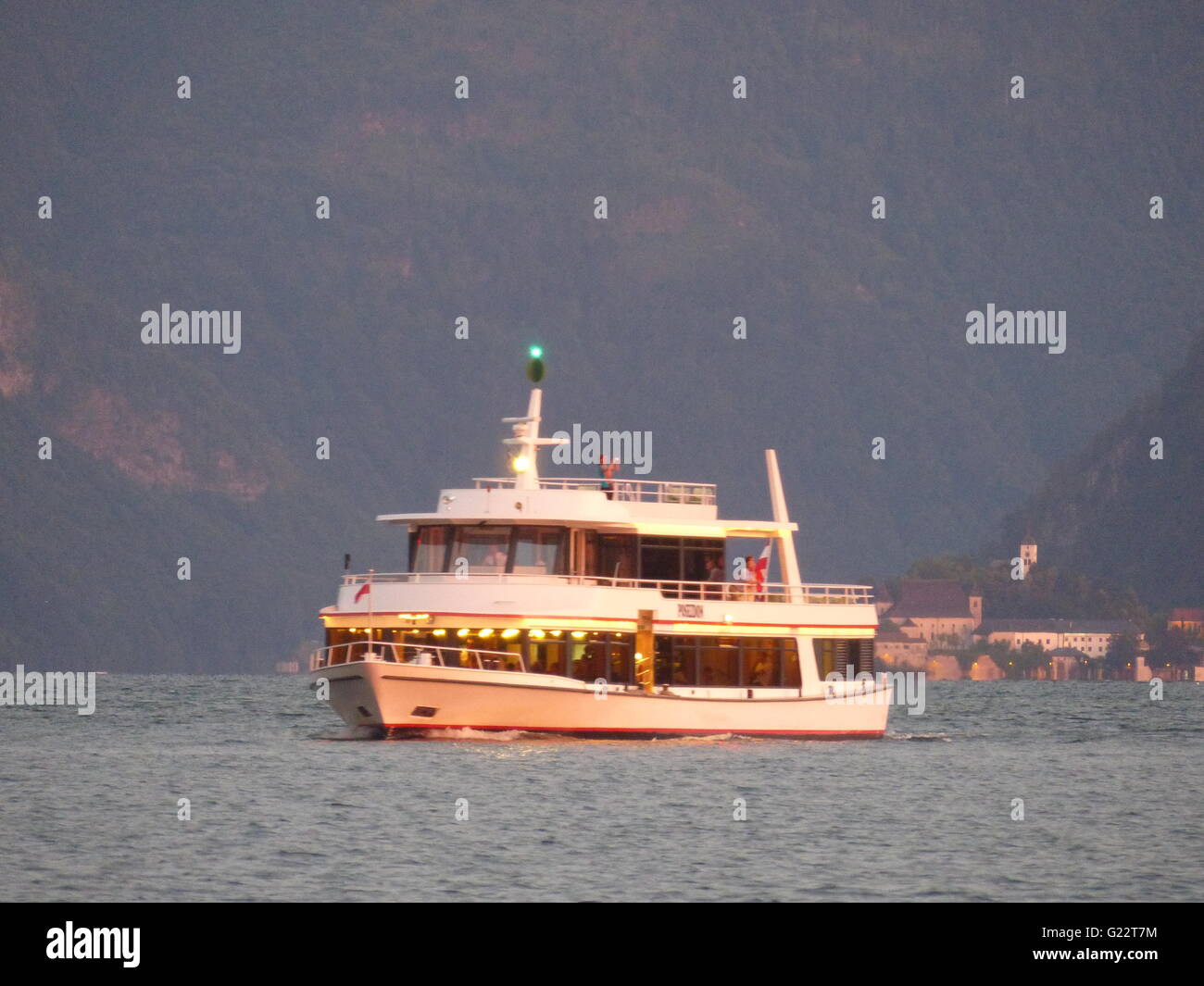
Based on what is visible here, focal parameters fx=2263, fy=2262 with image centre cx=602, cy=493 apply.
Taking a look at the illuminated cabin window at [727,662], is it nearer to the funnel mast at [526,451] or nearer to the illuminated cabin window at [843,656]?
the illuminated cabin window at [843,656]

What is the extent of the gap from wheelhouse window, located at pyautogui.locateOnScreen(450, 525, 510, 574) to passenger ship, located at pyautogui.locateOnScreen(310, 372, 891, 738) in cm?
4

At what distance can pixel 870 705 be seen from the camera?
68625 millimetres

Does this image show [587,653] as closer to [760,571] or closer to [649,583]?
[649,583]

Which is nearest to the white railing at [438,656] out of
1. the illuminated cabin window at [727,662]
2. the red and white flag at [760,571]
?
the illuminated cabin window at [727,662]

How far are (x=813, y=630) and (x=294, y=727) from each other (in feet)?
74.2

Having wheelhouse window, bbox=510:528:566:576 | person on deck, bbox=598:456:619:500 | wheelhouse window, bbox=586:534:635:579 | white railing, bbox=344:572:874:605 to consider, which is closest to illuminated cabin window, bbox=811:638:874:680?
white railing, bbox=344:572:874:605

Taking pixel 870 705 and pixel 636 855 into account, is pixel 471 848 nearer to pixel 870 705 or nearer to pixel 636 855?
pixel 636 855

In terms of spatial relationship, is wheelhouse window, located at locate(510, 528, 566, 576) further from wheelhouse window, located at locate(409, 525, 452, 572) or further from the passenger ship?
wheelhouse window, located at locate(409, 525, 452, 572)

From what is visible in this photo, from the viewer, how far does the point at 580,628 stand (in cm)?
6078

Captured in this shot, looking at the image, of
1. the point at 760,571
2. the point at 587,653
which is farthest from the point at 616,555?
the point at 760,571

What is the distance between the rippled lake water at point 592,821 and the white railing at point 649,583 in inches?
167

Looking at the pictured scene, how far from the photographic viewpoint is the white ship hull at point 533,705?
2297 inches

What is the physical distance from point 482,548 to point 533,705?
15.9 feet

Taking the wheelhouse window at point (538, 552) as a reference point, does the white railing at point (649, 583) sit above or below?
below
